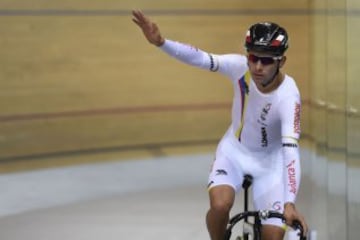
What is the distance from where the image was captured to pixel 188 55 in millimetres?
3336

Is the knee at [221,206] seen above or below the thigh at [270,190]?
below

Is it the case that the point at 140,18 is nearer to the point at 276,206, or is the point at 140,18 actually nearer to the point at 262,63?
the point at 262,63

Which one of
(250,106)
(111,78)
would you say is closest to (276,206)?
(250,106)

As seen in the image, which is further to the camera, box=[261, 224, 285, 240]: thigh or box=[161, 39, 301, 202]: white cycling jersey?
box=[161, 39, 301, 202]: white cycling jersey

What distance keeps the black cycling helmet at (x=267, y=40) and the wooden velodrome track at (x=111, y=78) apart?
4439mm

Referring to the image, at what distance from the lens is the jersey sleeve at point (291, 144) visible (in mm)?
2883

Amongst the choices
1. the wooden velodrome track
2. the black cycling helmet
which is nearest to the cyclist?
the black cycling helmet

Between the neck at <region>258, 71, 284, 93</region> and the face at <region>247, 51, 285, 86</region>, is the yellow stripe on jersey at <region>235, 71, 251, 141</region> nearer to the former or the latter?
the neck at <region>258, 71, 284, 93</region>

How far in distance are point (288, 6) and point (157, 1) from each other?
1.55 m

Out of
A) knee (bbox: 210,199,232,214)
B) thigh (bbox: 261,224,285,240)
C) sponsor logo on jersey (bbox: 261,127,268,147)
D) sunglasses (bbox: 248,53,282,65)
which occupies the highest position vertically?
sunglasses (bbox: 248,53,282,65)

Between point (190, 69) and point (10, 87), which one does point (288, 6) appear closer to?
point (190, 69)

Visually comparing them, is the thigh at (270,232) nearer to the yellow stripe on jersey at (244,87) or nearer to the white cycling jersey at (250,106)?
the white cycling jersey at (250,106)

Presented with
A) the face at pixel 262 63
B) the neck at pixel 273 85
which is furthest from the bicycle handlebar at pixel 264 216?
the neck at pixel 273 85

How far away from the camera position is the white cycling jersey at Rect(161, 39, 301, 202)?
3.22 m
